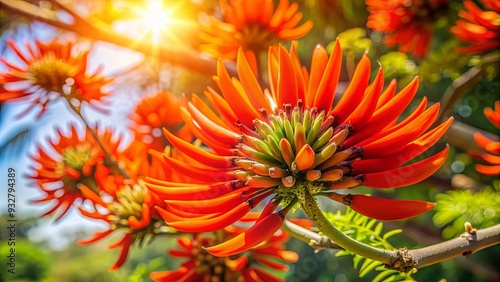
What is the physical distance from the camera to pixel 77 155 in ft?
3.25

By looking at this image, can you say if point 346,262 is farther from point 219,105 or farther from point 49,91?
point 219,105

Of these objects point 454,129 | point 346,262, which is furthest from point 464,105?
point 346,262

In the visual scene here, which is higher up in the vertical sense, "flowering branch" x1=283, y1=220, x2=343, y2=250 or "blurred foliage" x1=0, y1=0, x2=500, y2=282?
"flowering branch" x1=283, y1=220, x2=343, y2=250

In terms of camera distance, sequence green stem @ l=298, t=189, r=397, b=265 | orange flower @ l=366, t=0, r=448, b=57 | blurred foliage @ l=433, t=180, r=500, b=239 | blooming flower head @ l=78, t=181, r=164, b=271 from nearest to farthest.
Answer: green stem @ l=298, t=189, r=397, b=265
blooming flower head @ l=78, t=181, r=164, b=271
blurred foliage @ l=433, t=180, r=500, b=239
orange flower @ l=366, t=0, r=448, b=57

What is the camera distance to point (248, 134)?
19.6 inches

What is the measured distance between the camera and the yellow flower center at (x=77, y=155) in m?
0.97

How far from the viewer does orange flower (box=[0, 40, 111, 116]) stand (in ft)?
2.94

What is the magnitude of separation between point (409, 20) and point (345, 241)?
853mm

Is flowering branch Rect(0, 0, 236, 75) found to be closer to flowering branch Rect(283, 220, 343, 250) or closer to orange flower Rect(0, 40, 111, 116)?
orange flower Rect(0, 40, 111, 116)

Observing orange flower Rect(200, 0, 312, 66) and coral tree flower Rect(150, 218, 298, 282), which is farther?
orange flower Rect(200, 0, 312, 66)

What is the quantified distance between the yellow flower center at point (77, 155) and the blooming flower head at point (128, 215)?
252 mm

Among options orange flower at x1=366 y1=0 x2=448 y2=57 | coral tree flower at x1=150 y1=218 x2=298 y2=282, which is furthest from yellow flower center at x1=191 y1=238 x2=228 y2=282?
orange flower at x1=366 y1=0 x2=448 y2=57

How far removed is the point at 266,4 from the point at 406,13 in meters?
0.34

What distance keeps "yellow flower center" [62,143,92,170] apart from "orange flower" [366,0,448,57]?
646 millimetres
